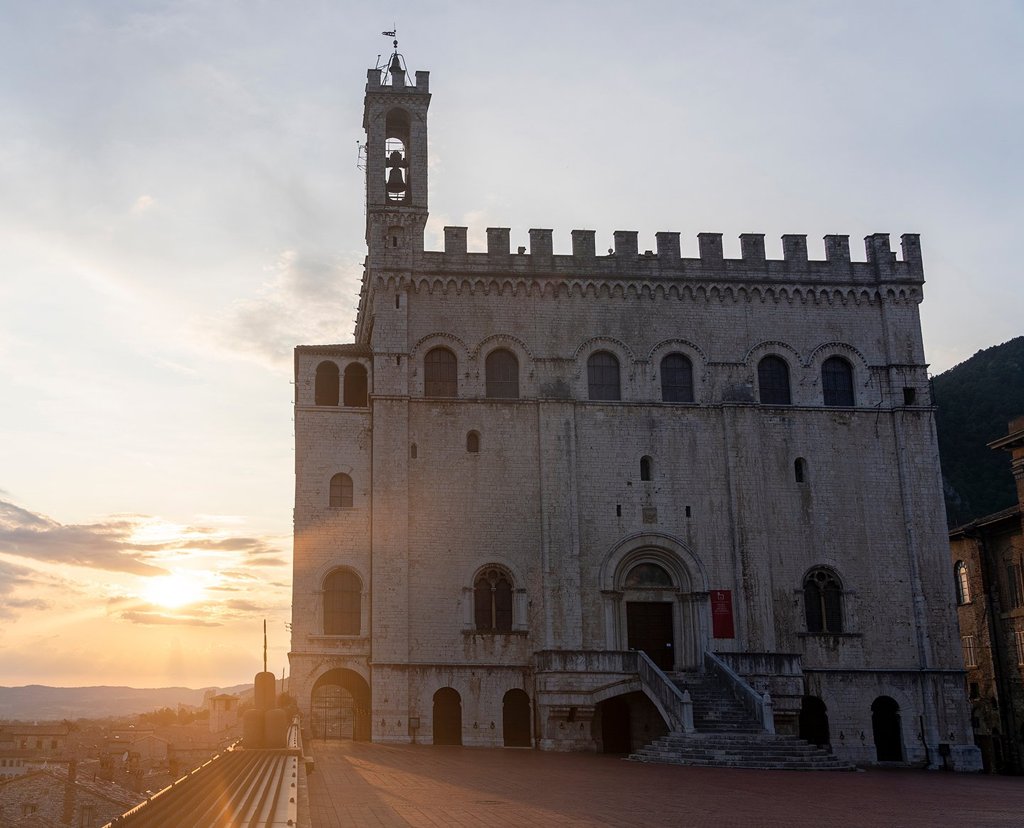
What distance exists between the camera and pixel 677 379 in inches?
1528

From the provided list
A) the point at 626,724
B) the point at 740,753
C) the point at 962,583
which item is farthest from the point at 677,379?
the point at 962,583

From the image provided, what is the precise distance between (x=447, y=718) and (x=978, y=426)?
170 ft

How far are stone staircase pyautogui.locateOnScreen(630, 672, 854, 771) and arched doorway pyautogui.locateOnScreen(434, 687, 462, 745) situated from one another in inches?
282

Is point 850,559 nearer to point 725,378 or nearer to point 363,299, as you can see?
point 725,378

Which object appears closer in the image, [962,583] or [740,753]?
[740,753]

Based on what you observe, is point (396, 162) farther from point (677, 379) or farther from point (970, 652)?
point (970, 652)

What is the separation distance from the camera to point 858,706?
119ft

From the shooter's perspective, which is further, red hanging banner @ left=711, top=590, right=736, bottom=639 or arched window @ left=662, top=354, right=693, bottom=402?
arched window @ left=662, top=354, right=693, bottom=402

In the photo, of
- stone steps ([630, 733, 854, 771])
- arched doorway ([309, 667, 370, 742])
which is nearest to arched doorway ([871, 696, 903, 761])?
stone steps ([630, 733, 854, 771])

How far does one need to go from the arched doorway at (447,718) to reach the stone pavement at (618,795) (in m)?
6.10

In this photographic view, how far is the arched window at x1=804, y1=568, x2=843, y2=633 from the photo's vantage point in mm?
37000

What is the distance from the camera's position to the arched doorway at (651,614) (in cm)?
3644

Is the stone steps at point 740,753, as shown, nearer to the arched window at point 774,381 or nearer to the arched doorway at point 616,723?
the arched doorway at point 616,723

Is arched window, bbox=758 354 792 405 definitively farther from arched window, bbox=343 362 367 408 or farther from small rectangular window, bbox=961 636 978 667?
small rectangular window, bbox=961 636 978 667
